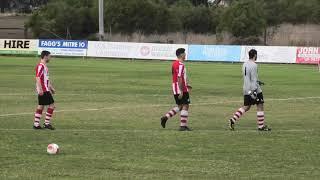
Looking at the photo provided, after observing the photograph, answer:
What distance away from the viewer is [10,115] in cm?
1947

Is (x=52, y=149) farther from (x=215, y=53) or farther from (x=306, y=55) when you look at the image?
(x=215, y=53)

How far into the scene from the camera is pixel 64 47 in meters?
65.3

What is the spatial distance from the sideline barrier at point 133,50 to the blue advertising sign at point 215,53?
0.85 m

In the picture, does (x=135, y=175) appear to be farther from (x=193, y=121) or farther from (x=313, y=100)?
(x=313, y=100)

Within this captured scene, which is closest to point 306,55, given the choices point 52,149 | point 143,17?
point 143,17

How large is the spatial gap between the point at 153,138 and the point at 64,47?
51.6 metres

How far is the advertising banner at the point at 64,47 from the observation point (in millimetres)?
64188

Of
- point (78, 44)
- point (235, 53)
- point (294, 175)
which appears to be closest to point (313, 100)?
point (294, 175)

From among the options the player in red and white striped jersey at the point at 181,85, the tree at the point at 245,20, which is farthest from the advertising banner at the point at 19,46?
the player in red and white striped jersey at the point at 181,85

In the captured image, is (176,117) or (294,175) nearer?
(294,175)

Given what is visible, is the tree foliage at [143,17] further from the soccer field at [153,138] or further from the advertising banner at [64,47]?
the soccer field at [153,138]

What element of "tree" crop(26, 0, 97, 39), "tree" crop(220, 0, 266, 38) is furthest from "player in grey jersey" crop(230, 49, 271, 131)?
"tree" crop(26, 0, 97, 39)

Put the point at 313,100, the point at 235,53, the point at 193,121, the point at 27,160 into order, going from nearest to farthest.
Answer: the point at 27,160 → the point at 193,121 → the point at 313,100 → the point at 235,53

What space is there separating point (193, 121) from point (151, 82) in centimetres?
1570
